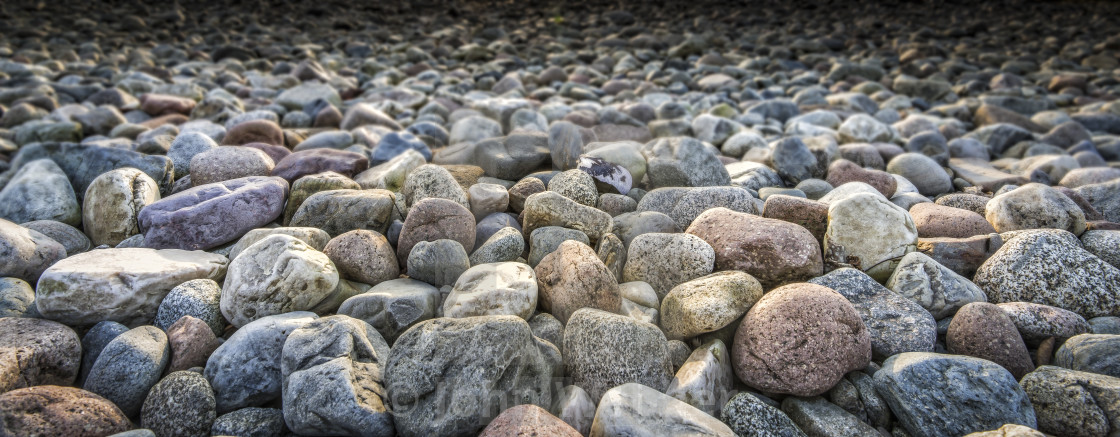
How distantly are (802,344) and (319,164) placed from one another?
2392 millimetres

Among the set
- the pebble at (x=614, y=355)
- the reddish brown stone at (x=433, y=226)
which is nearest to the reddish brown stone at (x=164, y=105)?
the reddish brown stone at (x=433, y=226)

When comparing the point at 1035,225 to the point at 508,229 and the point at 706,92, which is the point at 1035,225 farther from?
the point at 706,92

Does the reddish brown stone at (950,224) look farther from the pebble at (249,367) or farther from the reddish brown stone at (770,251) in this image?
the pebble at (249,367)

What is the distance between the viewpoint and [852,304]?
2096 millimetres

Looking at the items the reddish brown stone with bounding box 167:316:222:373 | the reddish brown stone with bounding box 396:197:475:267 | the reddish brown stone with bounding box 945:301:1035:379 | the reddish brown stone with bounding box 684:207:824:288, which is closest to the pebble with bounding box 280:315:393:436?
the reddish brown stone with bounding box 167:316:222:373

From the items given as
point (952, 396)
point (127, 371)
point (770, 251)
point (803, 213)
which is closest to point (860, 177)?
→ point (803, 213)

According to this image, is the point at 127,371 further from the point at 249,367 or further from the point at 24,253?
the point at 24,253

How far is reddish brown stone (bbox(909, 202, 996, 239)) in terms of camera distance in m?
2.59

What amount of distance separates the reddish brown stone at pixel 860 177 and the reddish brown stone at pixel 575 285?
179 cm

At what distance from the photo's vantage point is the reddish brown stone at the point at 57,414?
5.24 ft

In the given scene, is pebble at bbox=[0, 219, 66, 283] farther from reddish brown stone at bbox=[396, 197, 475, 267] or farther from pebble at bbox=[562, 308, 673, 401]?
pebble at bbox=[562, 308, 673, 401]

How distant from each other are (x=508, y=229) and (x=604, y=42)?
19.7ft

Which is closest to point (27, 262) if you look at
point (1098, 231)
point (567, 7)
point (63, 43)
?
point (1098, 231)

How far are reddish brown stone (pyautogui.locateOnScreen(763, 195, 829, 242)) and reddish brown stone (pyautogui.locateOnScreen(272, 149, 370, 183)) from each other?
2057 mm
